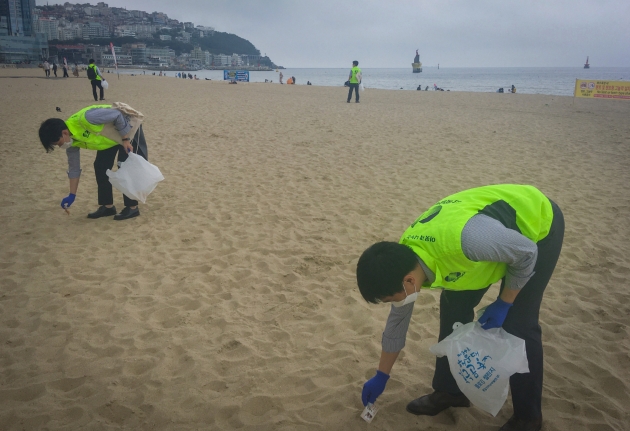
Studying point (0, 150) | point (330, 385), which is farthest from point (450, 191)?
point (0, 150)

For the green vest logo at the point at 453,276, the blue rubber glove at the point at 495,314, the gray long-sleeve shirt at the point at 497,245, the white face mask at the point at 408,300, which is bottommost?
the blue rubber glove at the point at 495,314

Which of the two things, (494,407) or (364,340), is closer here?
(494,407)

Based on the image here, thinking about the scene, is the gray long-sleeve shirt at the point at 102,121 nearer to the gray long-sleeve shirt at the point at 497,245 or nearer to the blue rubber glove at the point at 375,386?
the blue rubber glove at the point at 375,386

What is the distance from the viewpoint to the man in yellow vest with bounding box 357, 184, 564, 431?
156 cm

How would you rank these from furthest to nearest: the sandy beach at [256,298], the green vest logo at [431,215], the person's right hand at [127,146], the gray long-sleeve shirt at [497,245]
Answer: the person's right hand at [127,146] → the sandy beach at [256,298] → the green vest logo at [431,215] → the gray long-sleeve shirt at [497,245]

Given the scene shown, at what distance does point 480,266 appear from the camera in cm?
165

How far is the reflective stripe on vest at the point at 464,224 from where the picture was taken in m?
1.60

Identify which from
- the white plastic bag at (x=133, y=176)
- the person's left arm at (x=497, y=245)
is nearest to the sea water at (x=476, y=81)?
the white plastic bag at (x=133, y=176)

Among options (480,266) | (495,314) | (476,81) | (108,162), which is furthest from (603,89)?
(476,81)

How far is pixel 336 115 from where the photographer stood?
1400 cm

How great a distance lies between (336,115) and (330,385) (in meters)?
12.3

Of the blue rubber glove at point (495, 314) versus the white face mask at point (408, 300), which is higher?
the white face mask at point (408, 300)

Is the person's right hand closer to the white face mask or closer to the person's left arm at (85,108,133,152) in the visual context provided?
the person's left arm at (85,108,133,152)

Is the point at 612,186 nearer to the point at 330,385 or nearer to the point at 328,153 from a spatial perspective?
the point at 328,153
